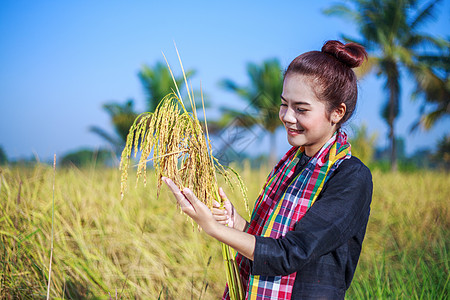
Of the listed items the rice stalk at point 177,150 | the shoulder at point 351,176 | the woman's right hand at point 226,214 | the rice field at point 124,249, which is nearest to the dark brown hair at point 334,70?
the shoulder at point 351,176

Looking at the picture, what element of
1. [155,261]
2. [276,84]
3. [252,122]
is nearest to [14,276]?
[155,261]

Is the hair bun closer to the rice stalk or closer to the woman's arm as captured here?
the rice stalk

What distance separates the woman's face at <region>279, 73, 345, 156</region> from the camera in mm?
1338

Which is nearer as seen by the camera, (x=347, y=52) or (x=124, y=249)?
(x=347, y=52)

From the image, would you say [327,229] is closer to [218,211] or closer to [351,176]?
[351,176]

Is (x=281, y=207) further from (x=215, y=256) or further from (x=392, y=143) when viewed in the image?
(x=392, y=143)

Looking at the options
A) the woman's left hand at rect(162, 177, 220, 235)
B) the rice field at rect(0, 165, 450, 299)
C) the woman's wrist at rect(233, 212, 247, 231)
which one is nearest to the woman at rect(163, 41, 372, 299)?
the woman's left hand at rect(162, 177, 220, 235)

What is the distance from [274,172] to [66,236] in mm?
2325

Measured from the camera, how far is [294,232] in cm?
118

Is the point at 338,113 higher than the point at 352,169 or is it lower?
higher

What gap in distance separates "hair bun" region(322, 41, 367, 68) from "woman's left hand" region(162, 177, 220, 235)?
78 cm

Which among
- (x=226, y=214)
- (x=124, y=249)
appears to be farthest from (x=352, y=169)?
(x=124, y=249)

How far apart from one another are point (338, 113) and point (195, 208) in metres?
0.65

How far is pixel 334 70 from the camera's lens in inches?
54.5
